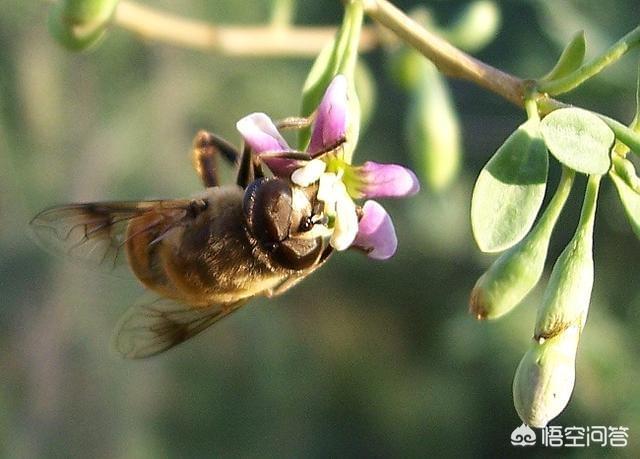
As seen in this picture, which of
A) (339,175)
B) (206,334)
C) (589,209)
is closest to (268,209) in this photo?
(339,175)

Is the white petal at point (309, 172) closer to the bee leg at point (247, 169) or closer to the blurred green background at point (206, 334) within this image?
the bee leg at point (247, 169)

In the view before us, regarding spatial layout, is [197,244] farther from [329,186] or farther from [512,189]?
[512,189]

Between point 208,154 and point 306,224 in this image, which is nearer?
point 306,224

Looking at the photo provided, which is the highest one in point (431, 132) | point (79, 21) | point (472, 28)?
point (472, 28)

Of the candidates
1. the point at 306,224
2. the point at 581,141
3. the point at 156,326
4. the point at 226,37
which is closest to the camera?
the point at 581,141

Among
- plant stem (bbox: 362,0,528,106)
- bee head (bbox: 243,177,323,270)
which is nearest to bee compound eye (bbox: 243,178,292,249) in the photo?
bee head (bbox: 243,177,323,270)

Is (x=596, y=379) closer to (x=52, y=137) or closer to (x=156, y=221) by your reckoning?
(x=156, y=221)

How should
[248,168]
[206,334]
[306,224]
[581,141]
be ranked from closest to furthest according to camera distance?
[581,141]
[306,224]
[248,168]
[206,334]

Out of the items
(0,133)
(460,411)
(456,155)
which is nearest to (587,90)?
(456,155)
